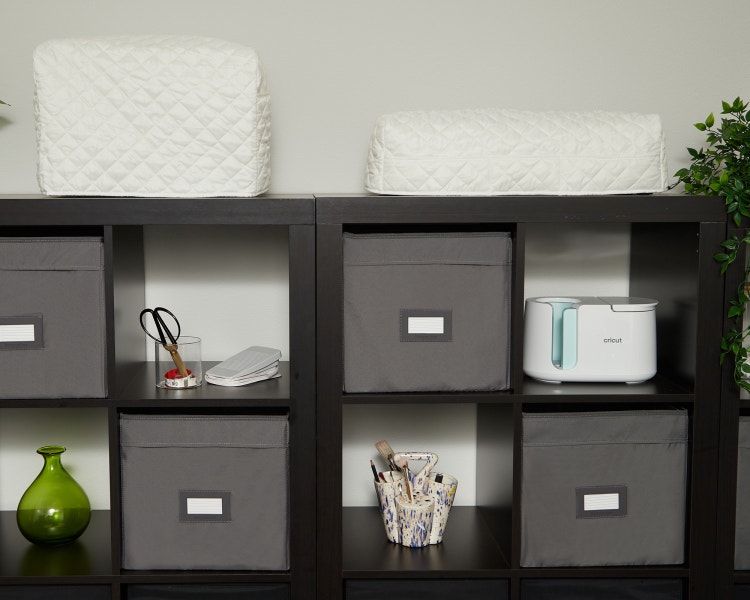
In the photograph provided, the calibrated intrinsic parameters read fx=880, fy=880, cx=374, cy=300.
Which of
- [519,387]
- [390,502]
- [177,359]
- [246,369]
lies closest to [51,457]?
[177,359]

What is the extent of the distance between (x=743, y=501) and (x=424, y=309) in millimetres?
836

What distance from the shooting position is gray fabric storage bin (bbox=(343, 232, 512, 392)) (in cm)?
185

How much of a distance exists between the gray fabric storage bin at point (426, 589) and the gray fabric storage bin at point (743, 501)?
21.0 inches

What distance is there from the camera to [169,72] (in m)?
1.75

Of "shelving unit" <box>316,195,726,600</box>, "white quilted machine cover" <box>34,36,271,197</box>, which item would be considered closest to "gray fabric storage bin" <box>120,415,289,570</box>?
"shelving unit" <box>316,195,726,600</box>

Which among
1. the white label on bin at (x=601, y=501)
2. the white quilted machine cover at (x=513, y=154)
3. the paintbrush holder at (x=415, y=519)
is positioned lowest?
the paintbrush holder at (x=415, y=519)

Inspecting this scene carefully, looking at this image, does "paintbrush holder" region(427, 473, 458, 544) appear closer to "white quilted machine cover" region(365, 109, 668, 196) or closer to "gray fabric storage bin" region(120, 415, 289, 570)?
"gray fabric storage bin" region(120, 415, 289, 570)

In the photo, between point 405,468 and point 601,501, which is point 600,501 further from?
point 405,468

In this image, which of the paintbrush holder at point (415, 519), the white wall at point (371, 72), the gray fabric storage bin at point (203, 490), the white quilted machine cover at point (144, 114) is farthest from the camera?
the white wall at point (371, 72)

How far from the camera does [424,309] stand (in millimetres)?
1862

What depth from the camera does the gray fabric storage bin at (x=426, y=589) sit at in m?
1.91

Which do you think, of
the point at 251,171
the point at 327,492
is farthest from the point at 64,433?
the point at 251,171

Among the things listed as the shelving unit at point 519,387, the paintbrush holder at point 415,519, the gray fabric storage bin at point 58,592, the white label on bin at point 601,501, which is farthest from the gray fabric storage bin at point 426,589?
the gray fabric storage bin at point 58,592

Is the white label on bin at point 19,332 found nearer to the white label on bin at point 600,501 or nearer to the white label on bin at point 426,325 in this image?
the white label on bin at point 426,325
